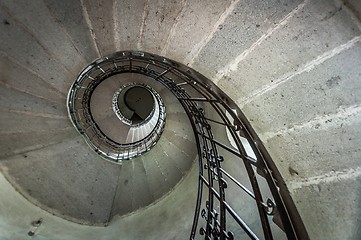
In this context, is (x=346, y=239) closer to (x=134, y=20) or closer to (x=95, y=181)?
(x=134, y=20)

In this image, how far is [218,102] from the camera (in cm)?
191

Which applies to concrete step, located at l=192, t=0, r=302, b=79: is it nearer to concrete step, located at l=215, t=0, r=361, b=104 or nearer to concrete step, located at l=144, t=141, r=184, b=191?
concrete step, located at l=215, t=0, r=361, b=104

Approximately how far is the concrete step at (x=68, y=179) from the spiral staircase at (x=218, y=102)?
0.03 meters

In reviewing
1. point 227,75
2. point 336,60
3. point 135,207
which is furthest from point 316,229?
point 135,207

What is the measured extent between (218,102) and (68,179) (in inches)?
147

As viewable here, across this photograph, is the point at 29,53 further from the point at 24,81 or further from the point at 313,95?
the point at 313,95

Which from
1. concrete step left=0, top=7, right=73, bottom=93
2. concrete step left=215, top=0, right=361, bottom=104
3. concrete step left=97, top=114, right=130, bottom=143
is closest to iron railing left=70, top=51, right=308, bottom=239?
concrete step left=215, top=0, right=361, bottom=104

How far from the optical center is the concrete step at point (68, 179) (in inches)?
156

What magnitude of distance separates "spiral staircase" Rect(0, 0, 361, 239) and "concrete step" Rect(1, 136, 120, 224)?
0.03m

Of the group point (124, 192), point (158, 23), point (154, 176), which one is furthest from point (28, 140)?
point (158, 23)

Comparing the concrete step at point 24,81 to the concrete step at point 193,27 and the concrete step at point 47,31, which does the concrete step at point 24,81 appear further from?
the concrete step at point 193,27

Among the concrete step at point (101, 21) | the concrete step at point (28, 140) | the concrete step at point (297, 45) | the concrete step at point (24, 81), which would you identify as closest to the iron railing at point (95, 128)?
the concrete step at point (28, 140)

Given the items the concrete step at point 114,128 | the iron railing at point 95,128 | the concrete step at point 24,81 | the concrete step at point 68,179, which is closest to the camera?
the concrete step at point 24,81

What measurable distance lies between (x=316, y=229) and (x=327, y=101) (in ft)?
2.62
